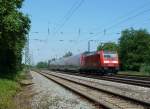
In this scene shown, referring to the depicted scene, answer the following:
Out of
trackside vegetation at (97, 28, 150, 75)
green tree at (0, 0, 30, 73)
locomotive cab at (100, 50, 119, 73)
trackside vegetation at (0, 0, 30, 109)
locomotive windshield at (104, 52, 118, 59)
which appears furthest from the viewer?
trackside vegetation at (97, 28, 150, 75)

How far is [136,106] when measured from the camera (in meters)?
15.7

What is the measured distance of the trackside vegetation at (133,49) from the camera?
97787mm

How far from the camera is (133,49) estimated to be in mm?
108500

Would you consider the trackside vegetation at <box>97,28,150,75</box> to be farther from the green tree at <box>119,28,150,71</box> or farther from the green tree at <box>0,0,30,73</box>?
the green tree at <box>0,0,30,73</box>

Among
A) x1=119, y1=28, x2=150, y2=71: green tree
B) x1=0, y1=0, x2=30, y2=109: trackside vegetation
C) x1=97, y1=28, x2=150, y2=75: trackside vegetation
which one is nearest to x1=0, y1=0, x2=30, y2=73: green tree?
x1=0, y1=0, x2=30, y2=109: trackside vegetation

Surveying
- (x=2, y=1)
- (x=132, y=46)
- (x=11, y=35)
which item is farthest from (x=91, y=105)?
(x=132, y=46)

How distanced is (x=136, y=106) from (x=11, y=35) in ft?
67.2

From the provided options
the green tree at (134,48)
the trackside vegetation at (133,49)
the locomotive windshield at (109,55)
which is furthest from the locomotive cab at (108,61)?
the green tree at (134,48)

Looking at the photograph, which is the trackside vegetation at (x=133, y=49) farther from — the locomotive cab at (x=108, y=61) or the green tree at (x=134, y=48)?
the locomotive cab at (x=108, y=61)

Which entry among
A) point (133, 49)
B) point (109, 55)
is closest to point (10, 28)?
point (109, 55)

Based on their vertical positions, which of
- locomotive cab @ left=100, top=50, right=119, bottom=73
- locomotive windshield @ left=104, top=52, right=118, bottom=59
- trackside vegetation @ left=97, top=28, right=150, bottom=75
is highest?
trackside vegetation @ left=97, top=28, right=150, bottom=75

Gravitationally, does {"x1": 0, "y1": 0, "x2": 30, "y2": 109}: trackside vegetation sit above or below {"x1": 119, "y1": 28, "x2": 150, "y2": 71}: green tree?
below

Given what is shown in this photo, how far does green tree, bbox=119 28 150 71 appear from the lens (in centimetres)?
9843

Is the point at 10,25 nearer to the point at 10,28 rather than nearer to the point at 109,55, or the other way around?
the point at 10,28
